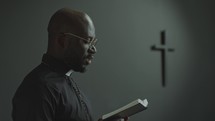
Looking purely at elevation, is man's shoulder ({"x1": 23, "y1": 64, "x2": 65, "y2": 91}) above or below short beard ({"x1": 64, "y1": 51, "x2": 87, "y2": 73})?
below

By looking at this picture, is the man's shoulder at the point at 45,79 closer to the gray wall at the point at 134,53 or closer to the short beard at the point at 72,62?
the short beard at the point at 72,62

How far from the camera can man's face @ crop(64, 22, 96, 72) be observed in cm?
144

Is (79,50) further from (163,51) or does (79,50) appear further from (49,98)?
(163,51)

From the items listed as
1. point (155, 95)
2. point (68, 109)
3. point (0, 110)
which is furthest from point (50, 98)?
point (155, 95)

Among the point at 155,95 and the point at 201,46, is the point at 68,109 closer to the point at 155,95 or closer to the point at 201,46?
the point at 155,95

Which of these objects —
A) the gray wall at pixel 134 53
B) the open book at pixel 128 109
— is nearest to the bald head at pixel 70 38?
the open book at pixel 128 109

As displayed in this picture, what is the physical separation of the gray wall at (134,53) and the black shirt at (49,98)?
26.2 inches

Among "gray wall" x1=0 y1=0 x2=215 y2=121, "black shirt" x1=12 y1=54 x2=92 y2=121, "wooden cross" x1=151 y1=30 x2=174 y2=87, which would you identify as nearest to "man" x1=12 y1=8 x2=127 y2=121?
"black shirt" x1=12 y1=54 x2=92 y2=121

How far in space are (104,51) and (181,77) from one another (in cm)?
99

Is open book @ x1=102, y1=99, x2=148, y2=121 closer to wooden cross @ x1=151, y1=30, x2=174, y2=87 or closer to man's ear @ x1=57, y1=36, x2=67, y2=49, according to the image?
man's ear @ x1=57, y1=36, x2=67, y2=49

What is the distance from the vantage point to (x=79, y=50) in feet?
4.76

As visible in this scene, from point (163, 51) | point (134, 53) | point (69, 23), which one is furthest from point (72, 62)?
point (163, 51)

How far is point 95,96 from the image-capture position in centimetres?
247

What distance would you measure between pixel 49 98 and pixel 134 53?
157 centimetres
